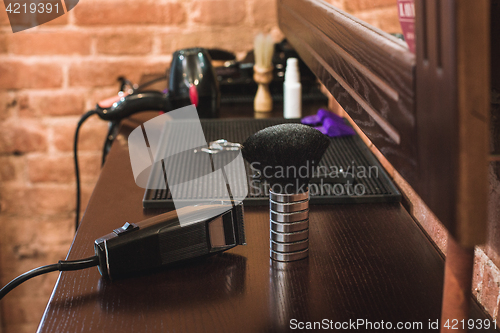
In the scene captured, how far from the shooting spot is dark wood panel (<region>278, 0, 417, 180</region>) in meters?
0.37

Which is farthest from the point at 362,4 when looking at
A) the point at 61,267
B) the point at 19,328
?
the point at 19,328

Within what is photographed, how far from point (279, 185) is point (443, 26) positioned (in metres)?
0.27

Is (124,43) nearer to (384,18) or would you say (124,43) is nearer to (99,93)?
(99,93)

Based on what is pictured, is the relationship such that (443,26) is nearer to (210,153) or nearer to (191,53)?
(210,153)

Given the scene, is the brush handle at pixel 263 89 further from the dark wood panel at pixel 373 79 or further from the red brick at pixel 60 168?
the red brick at pixel 60 168

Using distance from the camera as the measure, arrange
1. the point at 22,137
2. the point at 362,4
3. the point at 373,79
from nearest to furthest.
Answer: the point at 373,79 < the point at 362,4 < the point at 22,137

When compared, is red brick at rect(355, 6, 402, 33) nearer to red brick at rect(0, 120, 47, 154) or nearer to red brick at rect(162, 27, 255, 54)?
red brick at rect(162, 27, 255, 54)

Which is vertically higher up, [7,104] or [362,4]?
[362,4]

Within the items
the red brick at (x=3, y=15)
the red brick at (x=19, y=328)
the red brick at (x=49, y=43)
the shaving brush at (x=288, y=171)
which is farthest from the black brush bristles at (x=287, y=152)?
the red brick at (x=19, y=328)

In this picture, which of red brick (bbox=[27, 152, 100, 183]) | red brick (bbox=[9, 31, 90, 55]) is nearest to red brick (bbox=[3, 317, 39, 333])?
red brick (bbox=[27, 152, 100, 183])


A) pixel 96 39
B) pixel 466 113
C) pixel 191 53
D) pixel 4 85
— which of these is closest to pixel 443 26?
pixel 466 113

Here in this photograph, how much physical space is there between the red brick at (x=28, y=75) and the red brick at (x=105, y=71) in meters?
0.06

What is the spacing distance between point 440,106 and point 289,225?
0.27m

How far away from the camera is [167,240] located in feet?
1.78
